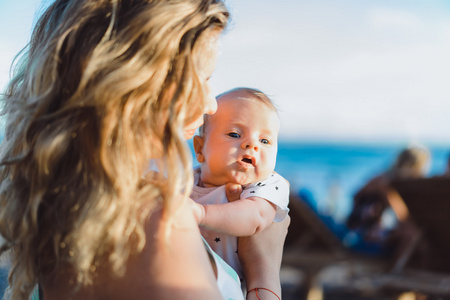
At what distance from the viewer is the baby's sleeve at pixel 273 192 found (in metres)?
1.49

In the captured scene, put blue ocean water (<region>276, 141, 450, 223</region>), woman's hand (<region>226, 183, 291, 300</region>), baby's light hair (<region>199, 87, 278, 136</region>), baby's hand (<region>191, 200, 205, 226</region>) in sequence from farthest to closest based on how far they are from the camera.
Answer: blue ocean water (<region>276, 141, 450, 223</region>), baby's light hair (<region>199, 87, 278, 136</region>), woman's hand (<region>226, 183, 291, 300</region>), baby's hand (<region>191, 200, 205, 226</region>)

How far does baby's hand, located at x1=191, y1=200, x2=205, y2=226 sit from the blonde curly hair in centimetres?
7

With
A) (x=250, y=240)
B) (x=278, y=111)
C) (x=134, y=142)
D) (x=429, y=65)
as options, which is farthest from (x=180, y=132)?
(x=429, y=65)

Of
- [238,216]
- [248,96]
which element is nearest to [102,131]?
[238,216]

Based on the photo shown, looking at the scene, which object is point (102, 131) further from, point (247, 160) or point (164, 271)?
point (247, 160)

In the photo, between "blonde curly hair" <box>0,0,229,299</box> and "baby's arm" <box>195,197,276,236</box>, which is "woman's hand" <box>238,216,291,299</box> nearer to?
"baby's arm" <box>195,197,276,236</box>

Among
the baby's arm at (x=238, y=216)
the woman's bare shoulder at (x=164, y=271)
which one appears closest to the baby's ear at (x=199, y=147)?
the baby's arm at (x=238, y=216)

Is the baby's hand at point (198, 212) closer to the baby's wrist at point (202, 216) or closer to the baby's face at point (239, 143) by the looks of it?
the baby's wrist at point (202, 216)

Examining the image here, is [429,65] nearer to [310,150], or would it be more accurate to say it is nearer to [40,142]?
[310,150]

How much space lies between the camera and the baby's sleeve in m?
1.49

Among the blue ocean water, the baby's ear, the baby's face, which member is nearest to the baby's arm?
the baby's face

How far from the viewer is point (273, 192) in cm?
152

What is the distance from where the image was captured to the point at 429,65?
4109cm

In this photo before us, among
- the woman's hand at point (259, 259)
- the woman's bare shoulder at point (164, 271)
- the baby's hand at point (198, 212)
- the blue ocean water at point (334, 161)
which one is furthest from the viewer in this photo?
the blue ocean water at point (334, 161)
